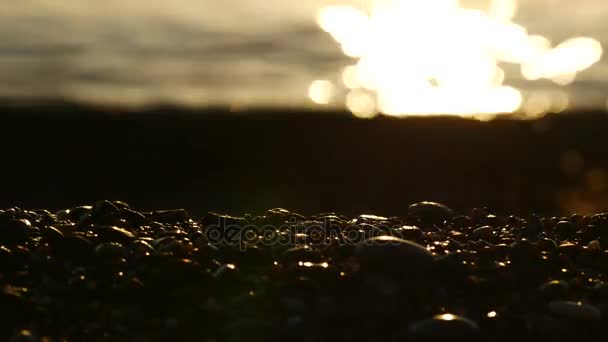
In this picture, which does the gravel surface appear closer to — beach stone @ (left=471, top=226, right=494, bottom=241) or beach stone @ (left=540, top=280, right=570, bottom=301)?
beach stone @ (left=540, top=280, right=570, bottom=301)

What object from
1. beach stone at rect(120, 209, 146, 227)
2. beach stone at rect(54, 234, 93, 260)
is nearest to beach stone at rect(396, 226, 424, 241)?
beach stone at rect(120, 209, 146, 227)

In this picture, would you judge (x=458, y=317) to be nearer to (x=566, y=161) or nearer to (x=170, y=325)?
(x=170, y=325)

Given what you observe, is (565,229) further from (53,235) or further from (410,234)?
(53,235)

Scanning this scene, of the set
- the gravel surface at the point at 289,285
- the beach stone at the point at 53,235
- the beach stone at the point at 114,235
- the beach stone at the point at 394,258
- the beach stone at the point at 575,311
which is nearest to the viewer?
the gravel surface at the point at 289,285

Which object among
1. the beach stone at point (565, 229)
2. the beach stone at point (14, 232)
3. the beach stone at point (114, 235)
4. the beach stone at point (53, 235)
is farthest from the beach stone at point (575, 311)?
the beach stone at point (14, 232)

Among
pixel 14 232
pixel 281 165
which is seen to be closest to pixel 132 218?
pixel 14 232

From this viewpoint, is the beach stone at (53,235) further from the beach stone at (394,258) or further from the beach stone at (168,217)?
the beach stone at (394,258)

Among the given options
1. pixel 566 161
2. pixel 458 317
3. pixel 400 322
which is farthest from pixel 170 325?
pixel 566 161
